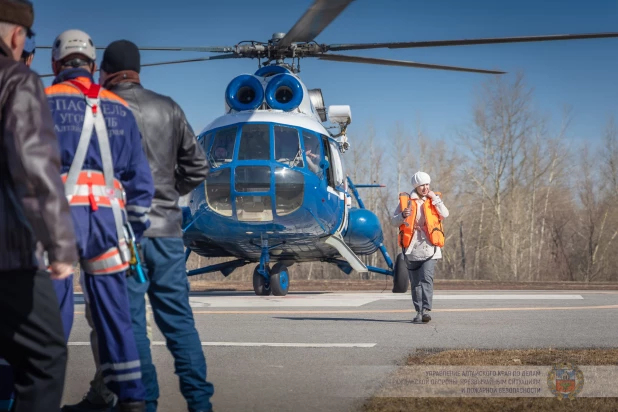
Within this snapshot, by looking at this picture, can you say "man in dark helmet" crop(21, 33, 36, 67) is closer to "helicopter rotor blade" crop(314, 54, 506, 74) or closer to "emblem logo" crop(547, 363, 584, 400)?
"emblem logo" crop(547, 363, 584, 400)

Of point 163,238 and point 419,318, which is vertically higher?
point 163,238

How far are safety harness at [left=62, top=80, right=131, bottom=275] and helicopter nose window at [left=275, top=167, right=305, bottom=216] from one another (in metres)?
9.82

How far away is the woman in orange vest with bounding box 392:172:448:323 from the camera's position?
9930 millimetres

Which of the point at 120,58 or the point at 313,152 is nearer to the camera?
the point at 120,58

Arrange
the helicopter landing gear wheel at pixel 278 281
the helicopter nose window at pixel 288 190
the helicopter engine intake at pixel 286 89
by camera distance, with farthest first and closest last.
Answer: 1. the helicopter landing gear wheel at pixel 278 281
2. the helicopter engine intake at pixel 286 89
3. the helicopter nose window at pixel 288 190

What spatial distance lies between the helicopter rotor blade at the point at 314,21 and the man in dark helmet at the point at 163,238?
18.3 ft

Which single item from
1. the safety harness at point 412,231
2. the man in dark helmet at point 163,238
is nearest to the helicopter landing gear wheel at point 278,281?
the safety harness at point 412,231

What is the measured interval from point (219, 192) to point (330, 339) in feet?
20.7

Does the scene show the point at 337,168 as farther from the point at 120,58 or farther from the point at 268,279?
the point at 120,58

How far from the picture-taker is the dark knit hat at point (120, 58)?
16.0 ft

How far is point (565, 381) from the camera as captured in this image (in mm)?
5277

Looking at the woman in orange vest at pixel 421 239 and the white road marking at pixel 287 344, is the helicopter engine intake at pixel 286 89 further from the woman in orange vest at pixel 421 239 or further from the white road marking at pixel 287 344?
the white road marking at pixel 287 344

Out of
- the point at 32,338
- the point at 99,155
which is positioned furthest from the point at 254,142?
the point at 32,338

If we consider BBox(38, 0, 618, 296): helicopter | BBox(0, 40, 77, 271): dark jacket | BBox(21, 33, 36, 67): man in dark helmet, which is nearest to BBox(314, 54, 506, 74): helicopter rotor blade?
BBox(38, 0, 618, 296): helicopter
